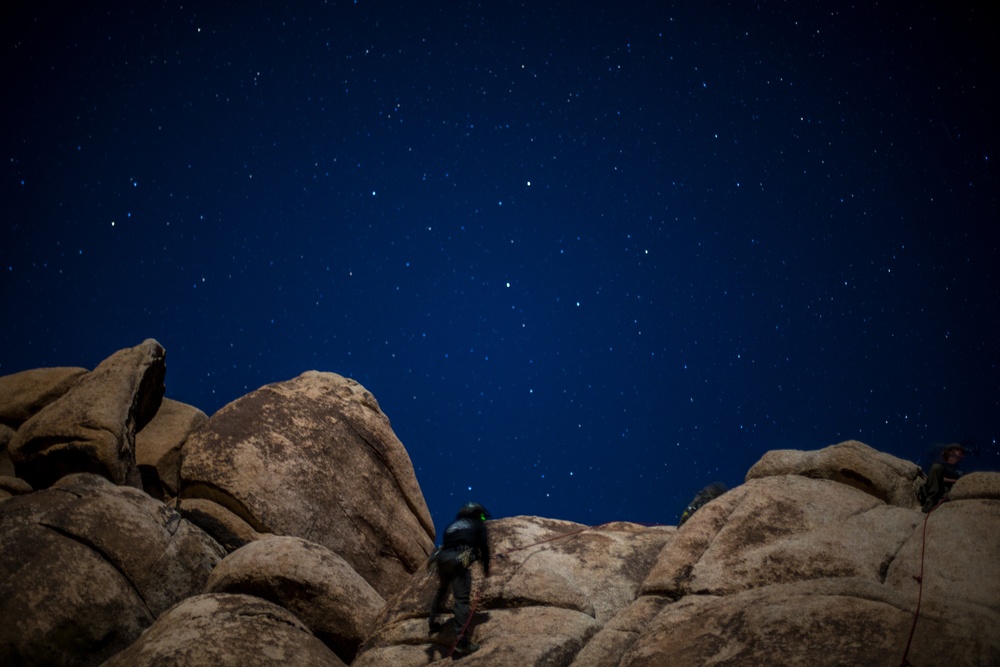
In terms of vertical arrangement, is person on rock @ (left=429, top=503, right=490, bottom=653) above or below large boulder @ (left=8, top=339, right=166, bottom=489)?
below

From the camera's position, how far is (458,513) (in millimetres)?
10867

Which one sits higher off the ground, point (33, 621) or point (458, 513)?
point (458, 513)

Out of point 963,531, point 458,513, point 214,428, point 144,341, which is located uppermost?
point 144,341

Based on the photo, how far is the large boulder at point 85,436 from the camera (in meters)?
14.7

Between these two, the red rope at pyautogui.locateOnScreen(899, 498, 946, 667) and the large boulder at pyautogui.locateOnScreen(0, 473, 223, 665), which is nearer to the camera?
the red rope at pyautogui.locateOnScreen(899, 498, 946, 667)

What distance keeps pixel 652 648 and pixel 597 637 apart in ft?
4.09

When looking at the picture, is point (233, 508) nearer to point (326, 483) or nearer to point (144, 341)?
point (326, 483)

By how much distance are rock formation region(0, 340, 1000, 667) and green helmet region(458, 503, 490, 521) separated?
117 centimetres

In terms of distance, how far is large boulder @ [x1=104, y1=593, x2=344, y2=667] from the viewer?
30.7 feet

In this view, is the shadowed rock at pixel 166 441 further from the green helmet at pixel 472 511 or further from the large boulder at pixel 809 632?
the large boulder at pixel 809 632

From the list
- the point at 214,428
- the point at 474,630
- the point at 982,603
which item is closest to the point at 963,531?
the point at 982,603

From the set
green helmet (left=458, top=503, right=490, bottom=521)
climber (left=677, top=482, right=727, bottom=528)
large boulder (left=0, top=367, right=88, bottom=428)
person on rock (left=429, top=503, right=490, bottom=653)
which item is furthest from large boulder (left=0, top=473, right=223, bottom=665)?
climber (left=677, top=482, right=727, bottom=528)

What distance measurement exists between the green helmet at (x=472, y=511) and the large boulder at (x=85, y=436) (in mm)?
8441

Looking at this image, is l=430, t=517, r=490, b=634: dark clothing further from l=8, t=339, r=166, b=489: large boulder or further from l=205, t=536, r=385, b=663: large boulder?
l=8, t=339, r=166, b=489: large boulder
